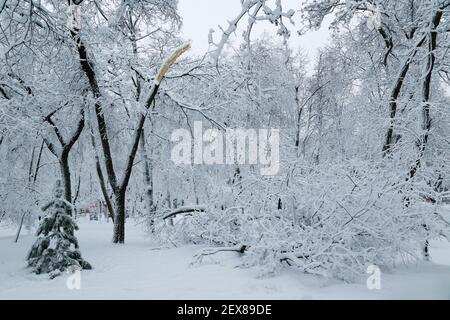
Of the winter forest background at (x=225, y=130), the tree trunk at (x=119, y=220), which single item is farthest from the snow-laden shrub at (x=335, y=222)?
the tree trunk at (x=119, y=220)

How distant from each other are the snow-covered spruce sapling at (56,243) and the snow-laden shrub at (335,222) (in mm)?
3098

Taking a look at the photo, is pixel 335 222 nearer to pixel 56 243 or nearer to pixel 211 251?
pixel 211 251

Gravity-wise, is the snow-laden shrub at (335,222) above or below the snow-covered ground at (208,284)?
above

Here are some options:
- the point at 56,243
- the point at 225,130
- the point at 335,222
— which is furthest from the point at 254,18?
the point at 225,130

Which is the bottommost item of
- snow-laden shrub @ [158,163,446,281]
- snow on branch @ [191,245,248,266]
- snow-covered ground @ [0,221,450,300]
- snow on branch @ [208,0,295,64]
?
snow-covered ground @ [0,221,450,300]

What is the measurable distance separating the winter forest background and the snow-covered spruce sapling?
0.07 ft

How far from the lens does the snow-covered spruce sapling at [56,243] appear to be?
693 centimetres

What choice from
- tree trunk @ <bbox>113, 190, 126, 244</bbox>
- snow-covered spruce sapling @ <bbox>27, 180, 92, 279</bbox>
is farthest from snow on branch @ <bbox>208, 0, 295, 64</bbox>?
tree trunk @ <bbox>113, 190, 126, 244</bbox>

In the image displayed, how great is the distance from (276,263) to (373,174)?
7.09 feet

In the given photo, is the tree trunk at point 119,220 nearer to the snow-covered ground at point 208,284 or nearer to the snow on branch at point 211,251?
the snow-covered ground at point 208,284

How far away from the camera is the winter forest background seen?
221 inches

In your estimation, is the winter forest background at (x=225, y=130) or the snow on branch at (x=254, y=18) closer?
the snow on branch at (x=254, y=18)

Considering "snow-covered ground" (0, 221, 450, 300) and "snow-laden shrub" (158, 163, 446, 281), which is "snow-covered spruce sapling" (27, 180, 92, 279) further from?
"snow-laden shrub" (158, 163, 446, 281)

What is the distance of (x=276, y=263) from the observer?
5453 millimetres
